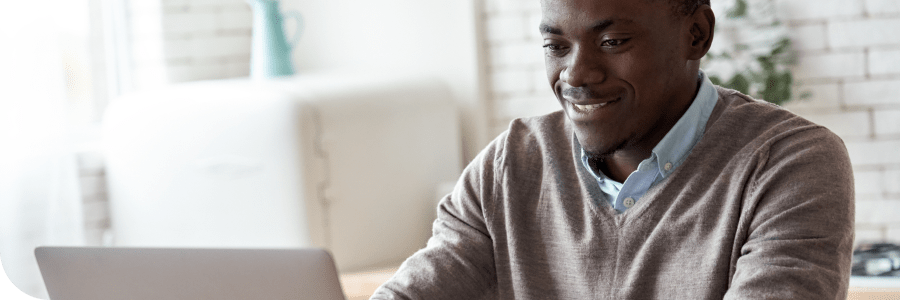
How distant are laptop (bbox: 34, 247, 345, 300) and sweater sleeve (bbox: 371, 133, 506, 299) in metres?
0.24

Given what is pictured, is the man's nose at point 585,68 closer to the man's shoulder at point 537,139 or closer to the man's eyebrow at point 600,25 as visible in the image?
the man's eyebrow at point 600,25

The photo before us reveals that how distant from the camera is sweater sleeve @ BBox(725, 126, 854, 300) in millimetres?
968

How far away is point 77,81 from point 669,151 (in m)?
2.00

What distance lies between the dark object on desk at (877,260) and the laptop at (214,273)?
1.63 meters

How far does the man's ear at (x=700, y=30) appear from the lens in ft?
3.72

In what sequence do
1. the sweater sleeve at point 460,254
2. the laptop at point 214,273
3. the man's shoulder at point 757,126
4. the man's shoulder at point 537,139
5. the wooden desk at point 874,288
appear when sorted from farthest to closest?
1. the wooden desk at point 874,288
2. the man's shoulder at point 537,139
3. the sweater sleeve at point 460,254
4. the man's shoulder at point 757,126
5. the laptop at point 214,273

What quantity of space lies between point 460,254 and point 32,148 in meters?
1.58

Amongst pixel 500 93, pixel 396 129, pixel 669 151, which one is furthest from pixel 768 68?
pixel 669 151

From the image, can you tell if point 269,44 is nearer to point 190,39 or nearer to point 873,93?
point 190,39

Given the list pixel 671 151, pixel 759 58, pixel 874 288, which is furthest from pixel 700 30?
pixel 759 58

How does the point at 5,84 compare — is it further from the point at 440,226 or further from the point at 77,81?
the point at 440,226

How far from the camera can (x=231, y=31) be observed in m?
2.85

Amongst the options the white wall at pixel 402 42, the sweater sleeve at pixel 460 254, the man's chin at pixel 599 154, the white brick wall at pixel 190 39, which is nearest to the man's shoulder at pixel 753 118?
the man's chin at pixel 599 154

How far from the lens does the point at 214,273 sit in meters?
0.95
